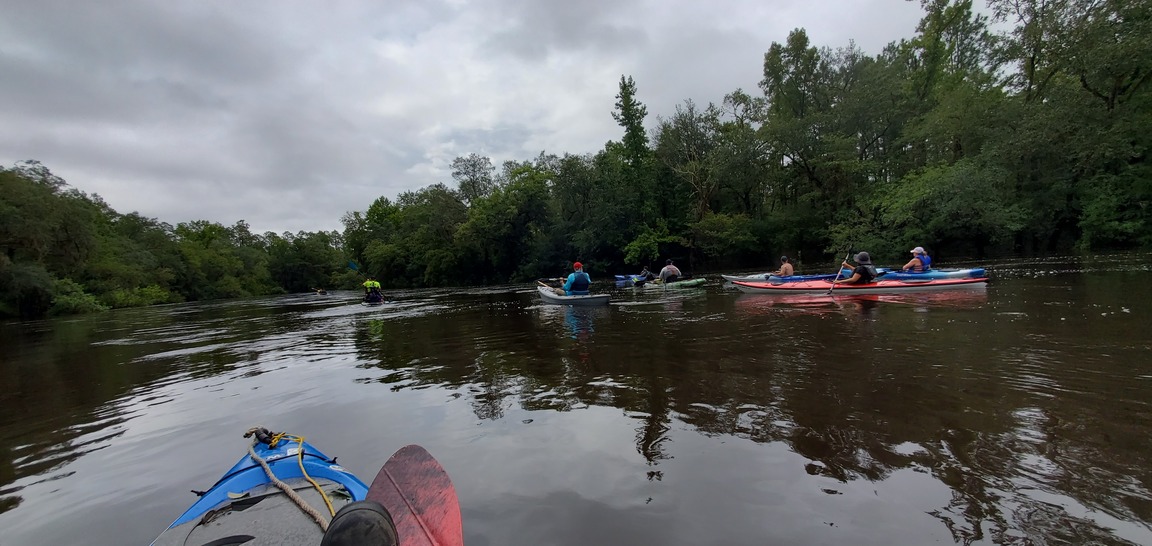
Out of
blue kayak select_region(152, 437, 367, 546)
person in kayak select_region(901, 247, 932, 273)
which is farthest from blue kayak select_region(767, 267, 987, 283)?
blue kayak select_region(152, 437, 367, 546)

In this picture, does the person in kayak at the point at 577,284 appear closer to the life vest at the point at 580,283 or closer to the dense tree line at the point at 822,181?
the life vest at the point at 580,283

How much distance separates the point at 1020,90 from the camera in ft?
91.5

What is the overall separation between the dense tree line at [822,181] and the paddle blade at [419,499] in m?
31.3

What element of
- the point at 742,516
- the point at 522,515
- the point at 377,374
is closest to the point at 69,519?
the point at 522,515

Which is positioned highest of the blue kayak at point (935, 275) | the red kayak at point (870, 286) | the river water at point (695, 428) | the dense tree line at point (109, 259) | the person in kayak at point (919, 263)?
the dense tree line at point (109, 259)

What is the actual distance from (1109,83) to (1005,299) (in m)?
23.5

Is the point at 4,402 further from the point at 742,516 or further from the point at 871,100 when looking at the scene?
the point at 871,100

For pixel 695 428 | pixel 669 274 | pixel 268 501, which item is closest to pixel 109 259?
pixel 669 274

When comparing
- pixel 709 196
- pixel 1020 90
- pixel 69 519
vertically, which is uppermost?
pixel 1020 90

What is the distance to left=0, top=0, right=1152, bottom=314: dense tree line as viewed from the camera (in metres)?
23.5

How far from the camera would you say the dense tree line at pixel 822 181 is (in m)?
23.5

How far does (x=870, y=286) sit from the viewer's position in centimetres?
1331

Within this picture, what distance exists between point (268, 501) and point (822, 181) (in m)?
39.9

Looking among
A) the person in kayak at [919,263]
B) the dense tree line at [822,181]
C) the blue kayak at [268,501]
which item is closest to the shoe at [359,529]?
the blue kayak at [268,501]
